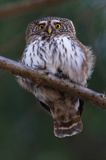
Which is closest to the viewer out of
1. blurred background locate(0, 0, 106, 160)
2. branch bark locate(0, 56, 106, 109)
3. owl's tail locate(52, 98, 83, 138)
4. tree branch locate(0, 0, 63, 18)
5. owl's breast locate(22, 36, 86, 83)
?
branch bark locate(0, 56, 106, 109)

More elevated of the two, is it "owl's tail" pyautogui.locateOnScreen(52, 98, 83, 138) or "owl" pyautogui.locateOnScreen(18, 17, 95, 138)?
"owl" pyautogui.locateOnScreen(18, 17, 95, 138)

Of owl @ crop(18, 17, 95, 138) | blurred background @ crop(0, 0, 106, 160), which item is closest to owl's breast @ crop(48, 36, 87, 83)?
owl @ crop(18, 17, 95, 138)

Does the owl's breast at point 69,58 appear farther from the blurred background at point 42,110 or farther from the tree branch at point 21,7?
the blurred background at point 42,110

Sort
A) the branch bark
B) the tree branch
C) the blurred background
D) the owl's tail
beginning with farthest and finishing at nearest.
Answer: the blurred background
the tree branch
the owl's tail
the branch bark

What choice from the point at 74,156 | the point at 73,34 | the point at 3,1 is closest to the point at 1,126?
the point at 74,156

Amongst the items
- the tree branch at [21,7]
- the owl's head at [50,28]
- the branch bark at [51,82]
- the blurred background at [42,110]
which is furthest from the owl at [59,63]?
the blurred background at [42,110]

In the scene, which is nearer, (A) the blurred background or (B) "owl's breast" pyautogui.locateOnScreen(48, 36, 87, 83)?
(B) "owl's breast" pyautogui.locateOnScreen(48, 36, 87, 83)

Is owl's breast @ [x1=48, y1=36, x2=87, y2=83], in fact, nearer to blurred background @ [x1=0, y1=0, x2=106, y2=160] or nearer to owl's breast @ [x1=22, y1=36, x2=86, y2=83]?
owl's breast @ [x1=22, y1=36, x2=86, y2=83]
